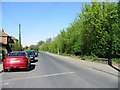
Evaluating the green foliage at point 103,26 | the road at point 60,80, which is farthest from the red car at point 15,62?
the green foliage at point 103,26

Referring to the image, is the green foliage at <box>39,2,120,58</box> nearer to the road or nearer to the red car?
the red car

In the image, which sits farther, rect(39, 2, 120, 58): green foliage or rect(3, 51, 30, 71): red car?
rect(39, 2, 120, 58): green foliage

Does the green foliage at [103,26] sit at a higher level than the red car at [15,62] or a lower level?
higher

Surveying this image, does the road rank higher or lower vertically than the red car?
lower

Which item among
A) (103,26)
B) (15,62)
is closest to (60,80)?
(15,62)

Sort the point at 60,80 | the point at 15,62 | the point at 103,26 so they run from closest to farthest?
the point at 60,80, the point at 15,62, the point at 103,26

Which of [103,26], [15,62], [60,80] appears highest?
[103,26]

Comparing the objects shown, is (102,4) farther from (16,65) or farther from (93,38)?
(16,65)

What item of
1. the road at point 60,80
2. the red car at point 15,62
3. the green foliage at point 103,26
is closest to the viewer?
the road at point 60,80

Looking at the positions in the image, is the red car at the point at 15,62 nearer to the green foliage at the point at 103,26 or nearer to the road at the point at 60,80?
the road at the point at 60,80

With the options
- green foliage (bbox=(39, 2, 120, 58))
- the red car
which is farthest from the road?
green foliage (bbox=(39, 2, 120, 58))

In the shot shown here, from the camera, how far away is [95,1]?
1382 inches

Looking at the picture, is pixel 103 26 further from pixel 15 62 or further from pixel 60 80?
pixel 60 80

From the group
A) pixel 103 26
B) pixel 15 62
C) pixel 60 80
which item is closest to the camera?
pixel 60 80
